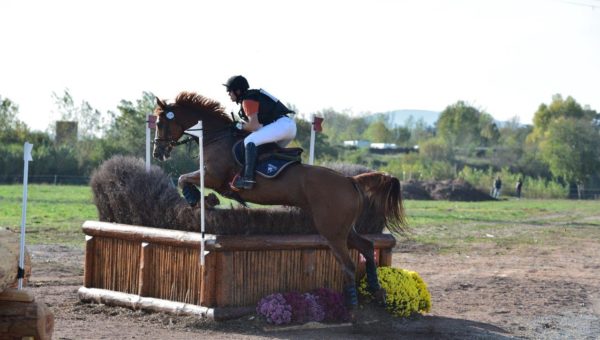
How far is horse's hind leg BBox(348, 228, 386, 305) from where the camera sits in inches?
376

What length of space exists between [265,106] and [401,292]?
8.38 ft

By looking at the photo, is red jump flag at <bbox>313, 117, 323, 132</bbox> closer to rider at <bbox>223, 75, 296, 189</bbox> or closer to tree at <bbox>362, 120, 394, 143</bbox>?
rider at <bbox>223, 75, 296, 189</bbox>

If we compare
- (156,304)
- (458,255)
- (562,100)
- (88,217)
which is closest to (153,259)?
(156,304)

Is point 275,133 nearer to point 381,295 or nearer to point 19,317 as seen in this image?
point 381,295

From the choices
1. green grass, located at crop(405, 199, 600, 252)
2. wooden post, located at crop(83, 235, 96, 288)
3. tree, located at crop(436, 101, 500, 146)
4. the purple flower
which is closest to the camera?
the purple flower

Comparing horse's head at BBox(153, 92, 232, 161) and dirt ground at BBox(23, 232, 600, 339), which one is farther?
horse's head at BBox(153, 92, 232, 161)

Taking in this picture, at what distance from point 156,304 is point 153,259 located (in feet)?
1.73

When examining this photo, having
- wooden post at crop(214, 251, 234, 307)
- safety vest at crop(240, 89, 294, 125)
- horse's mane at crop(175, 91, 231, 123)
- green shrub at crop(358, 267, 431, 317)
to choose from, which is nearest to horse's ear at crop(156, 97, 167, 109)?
horse's mane at crop(175, 91, 231, 123)

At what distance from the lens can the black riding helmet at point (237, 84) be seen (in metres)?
9.30

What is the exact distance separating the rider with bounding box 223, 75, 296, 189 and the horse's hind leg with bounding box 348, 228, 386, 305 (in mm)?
1309

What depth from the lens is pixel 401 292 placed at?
977cm

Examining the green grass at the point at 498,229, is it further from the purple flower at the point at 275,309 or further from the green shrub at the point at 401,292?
the purple flower at the point at 275,309

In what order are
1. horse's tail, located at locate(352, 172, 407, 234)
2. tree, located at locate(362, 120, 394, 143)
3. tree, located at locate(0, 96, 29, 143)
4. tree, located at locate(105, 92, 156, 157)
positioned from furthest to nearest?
tree, located at locate(362, 120, 394, 143)
tree, located at locate(0, 96, 29, 143)
tree, located at locate(105, 92, 156, 157)
horse's tail, located at locate(352, 172, 407, 234)

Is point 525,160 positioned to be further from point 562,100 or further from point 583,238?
point 583,238
